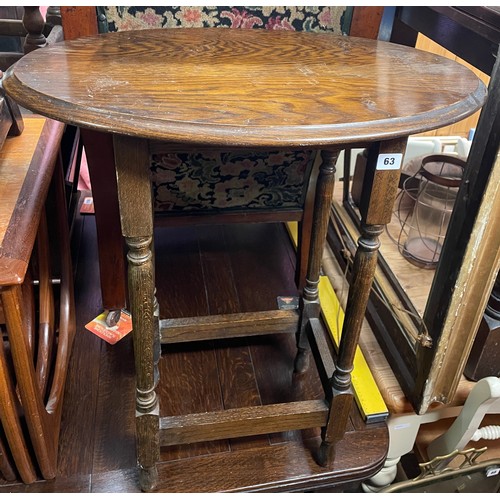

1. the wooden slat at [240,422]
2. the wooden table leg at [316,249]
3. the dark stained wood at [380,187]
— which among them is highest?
the dark stained wood at [380,187]

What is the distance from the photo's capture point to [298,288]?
4.47 feet

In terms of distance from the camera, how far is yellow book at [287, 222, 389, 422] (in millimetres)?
1064

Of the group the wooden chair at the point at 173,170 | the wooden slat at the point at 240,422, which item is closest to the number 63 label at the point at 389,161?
the wooden chair at the point at 173,170

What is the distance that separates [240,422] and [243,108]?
531mm

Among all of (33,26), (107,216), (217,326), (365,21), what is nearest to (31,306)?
(107,216)

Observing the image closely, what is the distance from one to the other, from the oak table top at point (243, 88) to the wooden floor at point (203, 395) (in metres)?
0.65

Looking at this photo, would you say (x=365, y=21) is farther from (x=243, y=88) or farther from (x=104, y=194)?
(x=104, y=194)

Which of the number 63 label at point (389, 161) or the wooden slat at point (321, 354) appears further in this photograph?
the wooden slat at point (321, 354)

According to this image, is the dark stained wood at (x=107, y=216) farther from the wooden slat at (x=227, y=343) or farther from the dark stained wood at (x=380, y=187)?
the dark stained wood at (x=380, y=187)

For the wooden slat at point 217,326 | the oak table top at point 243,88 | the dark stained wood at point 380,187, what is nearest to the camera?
the oak table top at point 243,88

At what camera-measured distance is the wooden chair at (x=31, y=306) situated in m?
0.74

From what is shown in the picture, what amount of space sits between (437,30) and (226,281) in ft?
2.49

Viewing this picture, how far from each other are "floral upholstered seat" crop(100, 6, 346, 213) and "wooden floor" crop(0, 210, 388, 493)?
0.25 m

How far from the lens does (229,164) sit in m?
1.14
